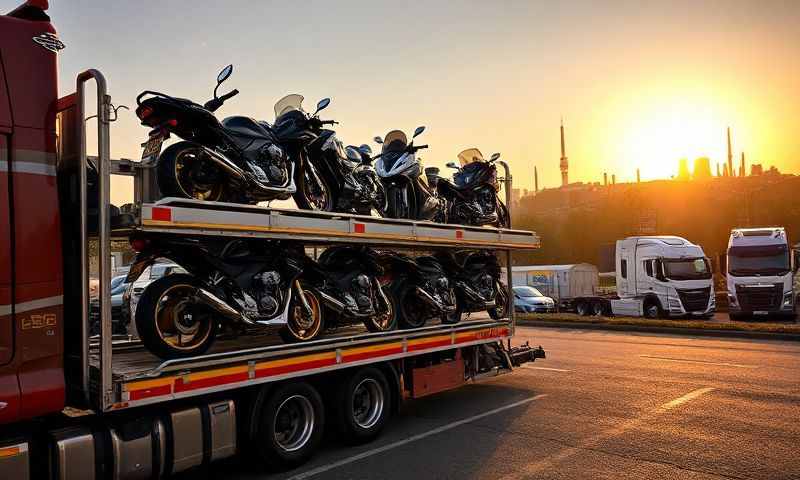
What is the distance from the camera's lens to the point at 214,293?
19.0 feet

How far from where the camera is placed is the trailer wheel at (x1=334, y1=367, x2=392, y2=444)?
A: 22.2 ft

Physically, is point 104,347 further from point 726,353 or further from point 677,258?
point 677,258

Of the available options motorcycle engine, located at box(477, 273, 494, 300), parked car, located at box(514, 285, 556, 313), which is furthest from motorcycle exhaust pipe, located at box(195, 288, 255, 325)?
parked car, located at box(514, 285, 556, 313)

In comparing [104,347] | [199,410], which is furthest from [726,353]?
[104,347]

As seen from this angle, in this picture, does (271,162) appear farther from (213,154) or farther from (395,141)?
(395,141)

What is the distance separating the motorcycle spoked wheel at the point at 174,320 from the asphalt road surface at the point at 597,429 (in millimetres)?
1429

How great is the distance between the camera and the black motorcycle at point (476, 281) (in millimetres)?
10031

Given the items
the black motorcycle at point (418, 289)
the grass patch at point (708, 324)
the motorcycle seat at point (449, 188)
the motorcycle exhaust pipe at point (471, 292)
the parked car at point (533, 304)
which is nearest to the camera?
the black motorcycle at point (418, 289)

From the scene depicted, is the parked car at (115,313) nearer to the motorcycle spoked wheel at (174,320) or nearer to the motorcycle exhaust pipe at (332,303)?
the motorcycle spoked wheel at (174,320)

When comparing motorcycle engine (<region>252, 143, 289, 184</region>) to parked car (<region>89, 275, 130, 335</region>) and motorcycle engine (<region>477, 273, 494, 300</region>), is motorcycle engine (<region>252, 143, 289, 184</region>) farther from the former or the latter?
motorcycle engine (<region>477, 273, 494, 300</region>)

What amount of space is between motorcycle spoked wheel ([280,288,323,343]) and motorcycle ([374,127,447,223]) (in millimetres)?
2494

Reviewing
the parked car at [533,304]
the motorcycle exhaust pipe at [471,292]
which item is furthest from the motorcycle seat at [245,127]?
the parked car at [533,304]

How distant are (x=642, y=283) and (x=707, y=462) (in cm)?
1851

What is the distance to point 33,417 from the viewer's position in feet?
14.9
